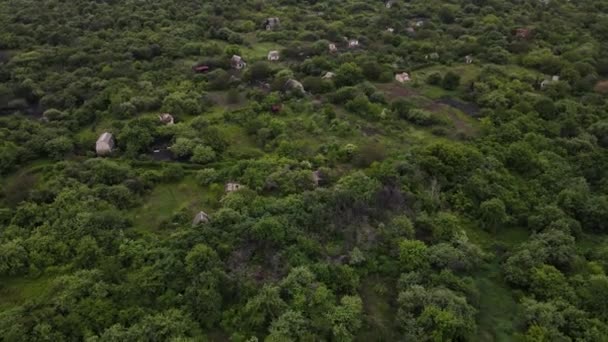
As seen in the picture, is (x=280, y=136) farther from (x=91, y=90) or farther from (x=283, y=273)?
(x=91, y=90)

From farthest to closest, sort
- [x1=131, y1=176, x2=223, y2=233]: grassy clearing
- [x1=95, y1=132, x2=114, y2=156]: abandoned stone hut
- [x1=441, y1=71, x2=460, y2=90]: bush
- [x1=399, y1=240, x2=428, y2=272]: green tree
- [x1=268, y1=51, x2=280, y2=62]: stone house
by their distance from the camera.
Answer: [x1=268, y1=51, x2=280, y2=62]: stone house, [x1=441, y1=71, x2=460, y2=90]: bush, [x1=95, y1=132, x2=114, y2=156]: abandoned stone hut, [x1=131, y1=176, x2=223, y2=233]: grassy clearing, [x1=399, y1=240, x2=428, y2=272]: green tree

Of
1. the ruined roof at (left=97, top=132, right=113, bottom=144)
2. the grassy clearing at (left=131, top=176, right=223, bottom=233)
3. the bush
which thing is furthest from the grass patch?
the bush

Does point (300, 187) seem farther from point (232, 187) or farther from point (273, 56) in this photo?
point (273, 56)

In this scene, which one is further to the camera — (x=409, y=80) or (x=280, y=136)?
(x=409, y=80)

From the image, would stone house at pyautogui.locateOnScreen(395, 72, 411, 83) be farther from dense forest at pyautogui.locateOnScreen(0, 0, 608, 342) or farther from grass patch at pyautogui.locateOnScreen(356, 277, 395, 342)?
grass patch at pyautogui.locateOnScreen(356, 277, 395, 342)

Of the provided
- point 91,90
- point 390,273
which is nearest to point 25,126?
point 91,90

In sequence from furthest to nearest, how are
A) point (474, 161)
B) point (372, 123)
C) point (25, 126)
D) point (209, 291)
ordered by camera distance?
point (372, 123) < point (25, 126) < point (474, 161) < point (209, 291)
